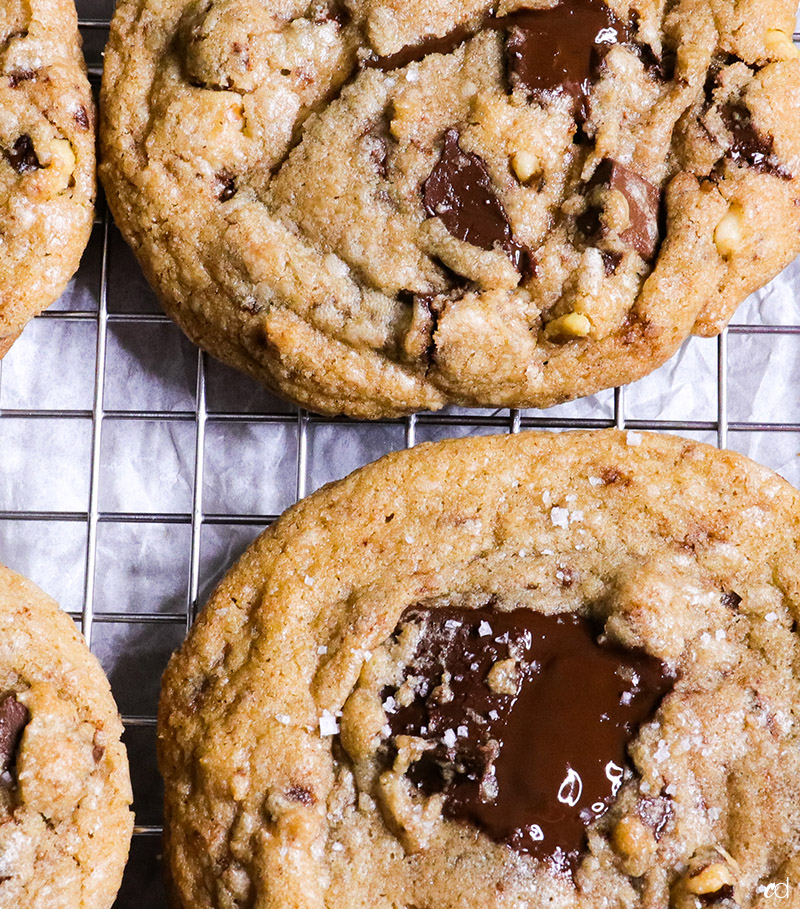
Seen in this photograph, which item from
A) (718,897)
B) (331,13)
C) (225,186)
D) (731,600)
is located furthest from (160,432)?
(718,897)

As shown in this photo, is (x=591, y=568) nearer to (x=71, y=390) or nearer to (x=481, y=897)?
(x=481, y=897)

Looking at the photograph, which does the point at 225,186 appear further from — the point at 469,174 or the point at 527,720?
the point at 527,720

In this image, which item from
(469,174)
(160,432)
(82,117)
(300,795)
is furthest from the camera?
(160,432)

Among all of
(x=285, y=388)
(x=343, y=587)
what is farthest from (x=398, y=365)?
(x=343, y=587)

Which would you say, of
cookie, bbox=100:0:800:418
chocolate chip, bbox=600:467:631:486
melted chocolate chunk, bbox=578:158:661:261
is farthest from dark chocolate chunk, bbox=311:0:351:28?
chocolate chip, bbox=600:467:631:486

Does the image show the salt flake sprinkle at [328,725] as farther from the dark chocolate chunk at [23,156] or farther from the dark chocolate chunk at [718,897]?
the dark chocolate chunk at [23,156]

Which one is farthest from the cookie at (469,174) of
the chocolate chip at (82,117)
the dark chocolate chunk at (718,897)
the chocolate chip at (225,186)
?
the dark chocolate chunk at (718,897)

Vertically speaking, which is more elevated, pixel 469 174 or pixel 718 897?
pixel 469 174

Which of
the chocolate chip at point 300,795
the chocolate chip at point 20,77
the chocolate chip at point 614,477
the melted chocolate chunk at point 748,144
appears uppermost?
the chocolate chip at point 20,77
